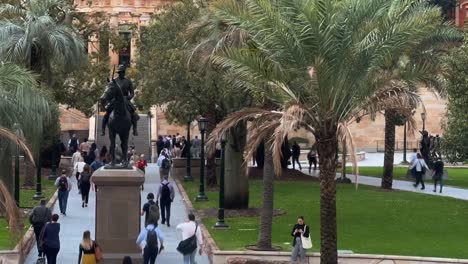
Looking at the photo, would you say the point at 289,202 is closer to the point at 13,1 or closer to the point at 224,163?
the point at 224,163

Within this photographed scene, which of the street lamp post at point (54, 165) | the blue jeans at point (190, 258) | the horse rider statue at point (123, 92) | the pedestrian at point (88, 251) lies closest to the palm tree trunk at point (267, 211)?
the blue jeans at point (190, 258)

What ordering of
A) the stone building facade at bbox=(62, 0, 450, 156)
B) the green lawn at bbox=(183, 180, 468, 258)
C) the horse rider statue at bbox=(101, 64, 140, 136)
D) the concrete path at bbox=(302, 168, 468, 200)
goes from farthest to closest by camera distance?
the stone building facade at bbox=(62, 0, 450, 156) → the concrete path at bbox=(302, 168, 468, 200) → the green lawn at bbox=(183, 180, 468, 258) → the horse rider statue at bbox=(101, 64, 140, 136)

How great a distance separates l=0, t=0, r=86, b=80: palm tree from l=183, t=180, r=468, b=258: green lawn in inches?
233

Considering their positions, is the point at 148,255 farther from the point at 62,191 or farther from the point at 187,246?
the point at 62,191

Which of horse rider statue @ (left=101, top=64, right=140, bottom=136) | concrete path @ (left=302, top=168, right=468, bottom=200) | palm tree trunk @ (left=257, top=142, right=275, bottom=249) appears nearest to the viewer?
horse rider statue @ (left=101, top=64, right=140, bottom=136)

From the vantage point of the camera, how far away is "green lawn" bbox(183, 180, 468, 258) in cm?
2410

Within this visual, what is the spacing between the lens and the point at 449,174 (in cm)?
5041

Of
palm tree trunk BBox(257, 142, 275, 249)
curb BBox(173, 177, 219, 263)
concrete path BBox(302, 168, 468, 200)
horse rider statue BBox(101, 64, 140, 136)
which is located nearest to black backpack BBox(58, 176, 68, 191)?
curb BBox(173, 177, 219, 263)

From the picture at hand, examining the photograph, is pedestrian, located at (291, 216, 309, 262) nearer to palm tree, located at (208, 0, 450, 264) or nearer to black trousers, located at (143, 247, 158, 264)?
palm tree, located at (208, 0, 450, 264)

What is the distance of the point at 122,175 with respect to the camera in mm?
20828

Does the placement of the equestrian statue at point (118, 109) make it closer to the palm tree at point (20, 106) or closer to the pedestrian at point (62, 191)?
the palm tree at point (20, 106)

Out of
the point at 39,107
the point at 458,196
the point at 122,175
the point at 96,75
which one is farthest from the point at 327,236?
the point at 96,75

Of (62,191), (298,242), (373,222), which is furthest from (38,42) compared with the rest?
(298,242)

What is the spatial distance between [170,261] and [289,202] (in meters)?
11.4
